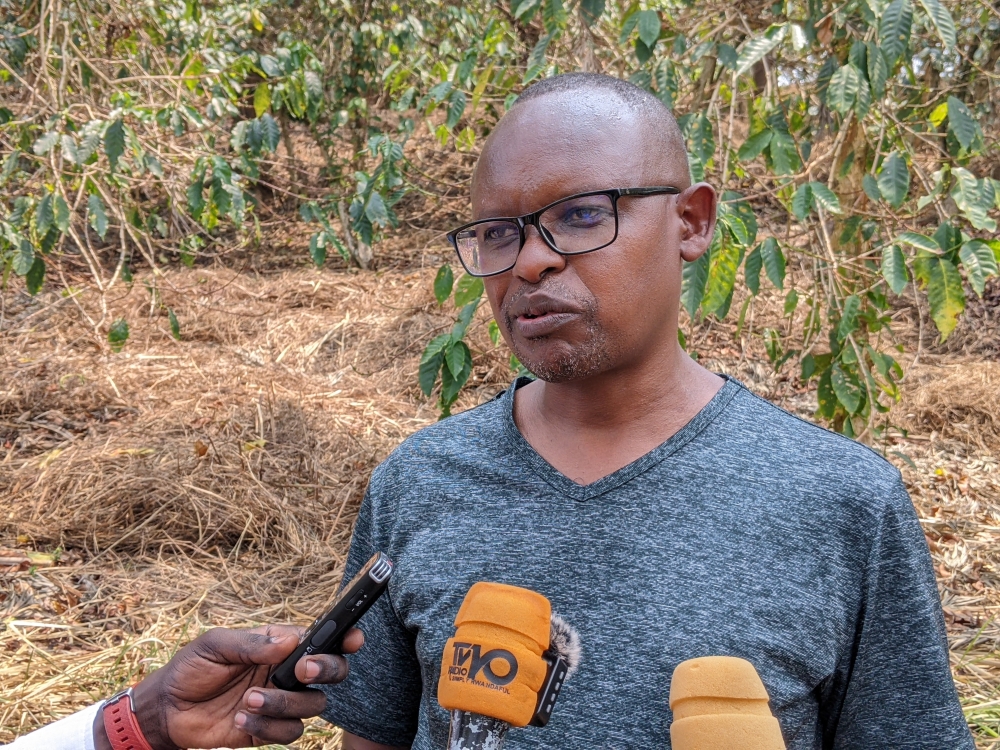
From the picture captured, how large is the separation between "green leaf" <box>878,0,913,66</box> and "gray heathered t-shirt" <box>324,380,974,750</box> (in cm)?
137

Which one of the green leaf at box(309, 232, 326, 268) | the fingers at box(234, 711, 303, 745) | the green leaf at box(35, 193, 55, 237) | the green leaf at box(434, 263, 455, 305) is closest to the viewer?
the fingers at box(234, 711, 303, 745)

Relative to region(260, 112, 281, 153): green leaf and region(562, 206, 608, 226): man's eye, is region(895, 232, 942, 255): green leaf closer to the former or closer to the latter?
region(562, 206, 608, 226): man's eye

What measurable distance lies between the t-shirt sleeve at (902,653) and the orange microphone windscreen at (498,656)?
0.51 m

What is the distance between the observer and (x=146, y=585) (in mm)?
3760

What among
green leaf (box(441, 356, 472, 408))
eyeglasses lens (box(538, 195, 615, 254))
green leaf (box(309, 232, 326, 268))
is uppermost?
eyeglasses lens (box(538, 195, 615, 254))

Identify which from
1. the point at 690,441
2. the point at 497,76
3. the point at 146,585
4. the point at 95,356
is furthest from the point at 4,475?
the point at 690,441

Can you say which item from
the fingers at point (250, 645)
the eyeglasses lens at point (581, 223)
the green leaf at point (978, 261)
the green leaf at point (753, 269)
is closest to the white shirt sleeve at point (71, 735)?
the fingers at point (250, 645)

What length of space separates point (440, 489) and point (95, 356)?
5.53 meters

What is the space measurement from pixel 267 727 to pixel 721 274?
5.58ft

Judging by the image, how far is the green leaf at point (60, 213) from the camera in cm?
329

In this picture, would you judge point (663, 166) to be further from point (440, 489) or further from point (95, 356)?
point (95, 356)

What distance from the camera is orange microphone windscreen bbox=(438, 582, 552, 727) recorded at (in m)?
0.94

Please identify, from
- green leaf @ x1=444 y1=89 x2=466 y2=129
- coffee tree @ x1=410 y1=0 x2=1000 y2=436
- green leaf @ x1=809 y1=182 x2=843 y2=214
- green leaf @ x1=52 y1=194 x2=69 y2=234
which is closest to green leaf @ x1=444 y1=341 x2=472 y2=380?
coffee tree @ x1=410 y1=0 x2=1000 y2=436

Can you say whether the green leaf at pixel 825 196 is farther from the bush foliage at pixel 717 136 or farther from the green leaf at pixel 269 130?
the green leaf at pixel 269 130
